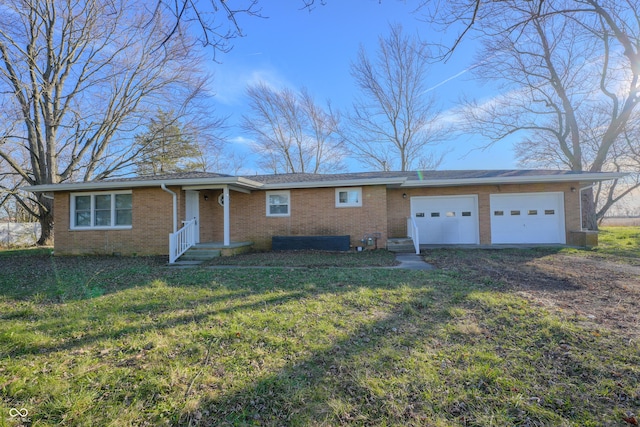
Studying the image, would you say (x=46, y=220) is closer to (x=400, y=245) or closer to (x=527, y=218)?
(x=400, y=245)

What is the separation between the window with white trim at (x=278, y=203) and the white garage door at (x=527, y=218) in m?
8.00

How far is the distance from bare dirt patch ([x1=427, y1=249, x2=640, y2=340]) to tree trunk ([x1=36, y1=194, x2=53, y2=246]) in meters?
19.0

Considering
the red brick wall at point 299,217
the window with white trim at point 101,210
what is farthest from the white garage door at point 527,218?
the window with white trim at point 101,210

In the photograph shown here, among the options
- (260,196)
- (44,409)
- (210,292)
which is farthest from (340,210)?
(44,409)

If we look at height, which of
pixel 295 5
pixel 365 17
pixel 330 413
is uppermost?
pixel 365 17

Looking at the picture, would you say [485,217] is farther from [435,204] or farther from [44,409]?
[44,409]

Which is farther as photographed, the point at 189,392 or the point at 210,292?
the point at 210,292

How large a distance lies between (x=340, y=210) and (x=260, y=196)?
314 cm

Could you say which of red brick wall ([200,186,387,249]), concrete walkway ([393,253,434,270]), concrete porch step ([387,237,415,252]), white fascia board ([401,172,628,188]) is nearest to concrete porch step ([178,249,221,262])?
red brick wall ([200,186,387,249])

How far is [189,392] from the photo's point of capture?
2441 mm

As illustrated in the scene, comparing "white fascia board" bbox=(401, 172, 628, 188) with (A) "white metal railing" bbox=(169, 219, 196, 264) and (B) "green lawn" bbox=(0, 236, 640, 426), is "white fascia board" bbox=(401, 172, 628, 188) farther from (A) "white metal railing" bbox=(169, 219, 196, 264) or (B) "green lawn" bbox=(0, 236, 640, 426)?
(A) "white metal railing" bbox=(169, 219, 196, 264)

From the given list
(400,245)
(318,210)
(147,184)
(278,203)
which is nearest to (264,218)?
(278,203)

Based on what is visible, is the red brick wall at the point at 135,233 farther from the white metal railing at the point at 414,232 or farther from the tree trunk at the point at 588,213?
the tree trunk at the point at 588,213

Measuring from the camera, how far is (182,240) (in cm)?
983
